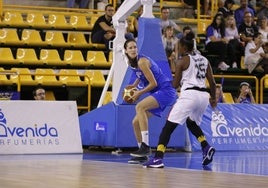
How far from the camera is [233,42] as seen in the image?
77.6 ft

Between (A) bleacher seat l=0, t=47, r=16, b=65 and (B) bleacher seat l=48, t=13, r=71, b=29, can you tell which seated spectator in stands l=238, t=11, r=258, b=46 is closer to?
(B) bleacher seat l=48, t=13, r=71, b=29

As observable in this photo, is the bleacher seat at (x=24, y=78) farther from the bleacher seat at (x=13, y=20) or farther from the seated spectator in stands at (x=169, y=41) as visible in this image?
the seated spectator in stands at (x=169, y=41)

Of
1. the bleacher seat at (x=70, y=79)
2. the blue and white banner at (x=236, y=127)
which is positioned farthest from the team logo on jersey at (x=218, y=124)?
the bleacher seat at (x=70, y=79)

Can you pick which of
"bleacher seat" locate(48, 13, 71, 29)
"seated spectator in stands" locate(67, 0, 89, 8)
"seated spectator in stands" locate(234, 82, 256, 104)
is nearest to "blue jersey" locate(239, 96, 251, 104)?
"seated spectator in stands" locate(234, 82, 256, 104)

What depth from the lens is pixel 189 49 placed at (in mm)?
13195

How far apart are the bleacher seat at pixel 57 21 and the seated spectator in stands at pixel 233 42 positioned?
4555 mm

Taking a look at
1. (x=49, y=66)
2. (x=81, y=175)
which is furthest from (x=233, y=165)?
(x=49, y=66)

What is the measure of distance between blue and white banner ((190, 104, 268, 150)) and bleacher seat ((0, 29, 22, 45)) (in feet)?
20.4

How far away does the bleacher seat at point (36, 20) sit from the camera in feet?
76.3

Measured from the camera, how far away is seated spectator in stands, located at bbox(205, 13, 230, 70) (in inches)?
915

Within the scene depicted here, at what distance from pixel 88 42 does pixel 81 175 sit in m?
12.8

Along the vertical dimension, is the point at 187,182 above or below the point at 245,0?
below

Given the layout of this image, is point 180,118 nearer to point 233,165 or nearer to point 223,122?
point 233,165

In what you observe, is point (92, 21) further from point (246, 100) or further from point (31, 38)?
point (246, 100)
